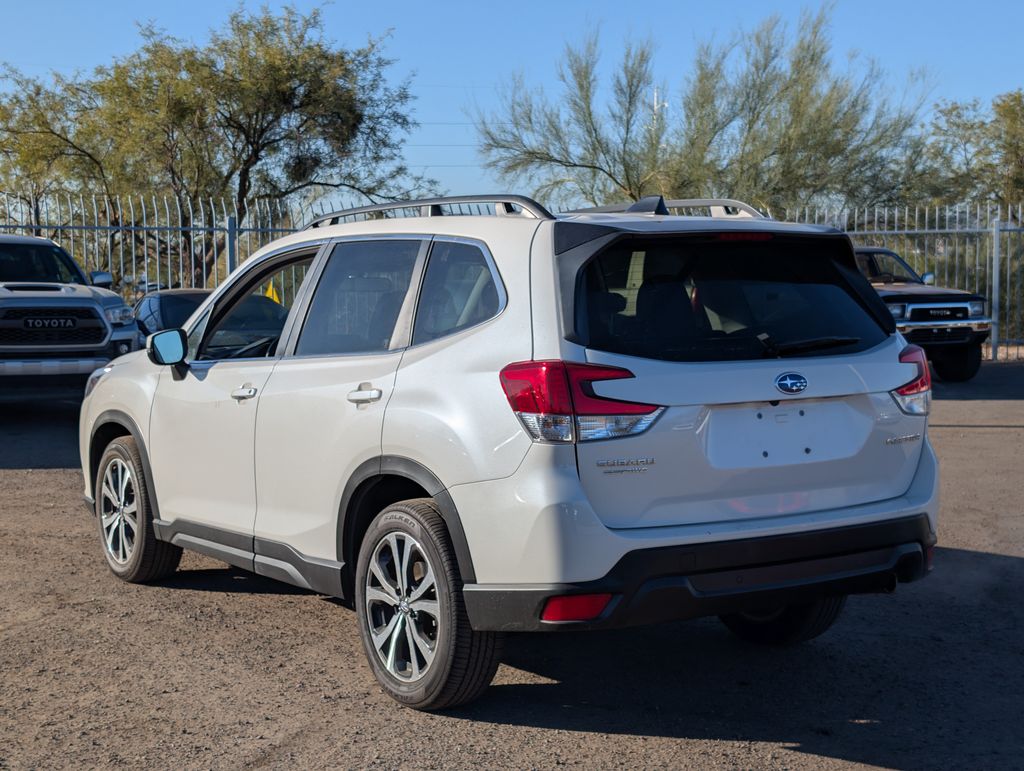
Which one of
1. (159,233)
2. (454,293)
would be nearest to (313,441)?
(454,293)

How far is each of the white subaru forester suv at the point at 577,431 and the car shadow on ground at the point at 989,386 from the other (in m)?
12.4

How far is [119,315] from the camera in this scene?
1369 cm

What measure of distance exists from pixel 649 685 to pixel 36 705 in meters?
2.33

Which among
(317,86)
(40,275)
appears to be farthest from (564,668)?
(317,86)

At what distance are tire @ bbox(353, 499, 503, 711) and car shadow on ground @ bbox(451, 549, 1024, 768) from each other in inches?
9.1

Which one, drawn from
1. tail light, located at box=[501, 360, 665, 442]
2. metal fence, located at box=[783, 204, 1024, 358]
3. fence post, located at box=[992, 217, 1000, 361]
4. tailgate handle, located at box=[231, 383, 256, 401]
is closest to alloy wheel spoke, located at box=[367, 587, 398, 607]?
tail light, located at box=[501, 360, 665, 442]

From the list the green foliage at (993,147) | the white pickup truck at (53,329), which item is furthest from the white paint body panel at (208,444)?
the green foliage at (993,147)

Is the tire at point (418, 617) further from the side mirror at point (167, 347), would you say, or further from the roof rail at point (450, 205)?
the side mirror at point (167, 347)

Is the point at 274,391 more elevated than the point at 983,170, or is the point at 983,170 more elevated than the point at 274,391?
the point at 983,170

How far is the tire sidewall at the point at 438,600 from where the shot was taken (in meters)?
4.38

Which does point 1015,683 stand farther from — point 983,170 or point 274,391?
point 983,170

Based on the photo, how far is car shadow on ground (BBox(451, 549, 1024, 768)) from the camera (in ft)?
14.6

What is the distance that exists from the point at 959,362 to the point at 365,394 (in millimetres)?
15607

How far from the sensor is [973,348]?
Answer: 18484 millimetres
